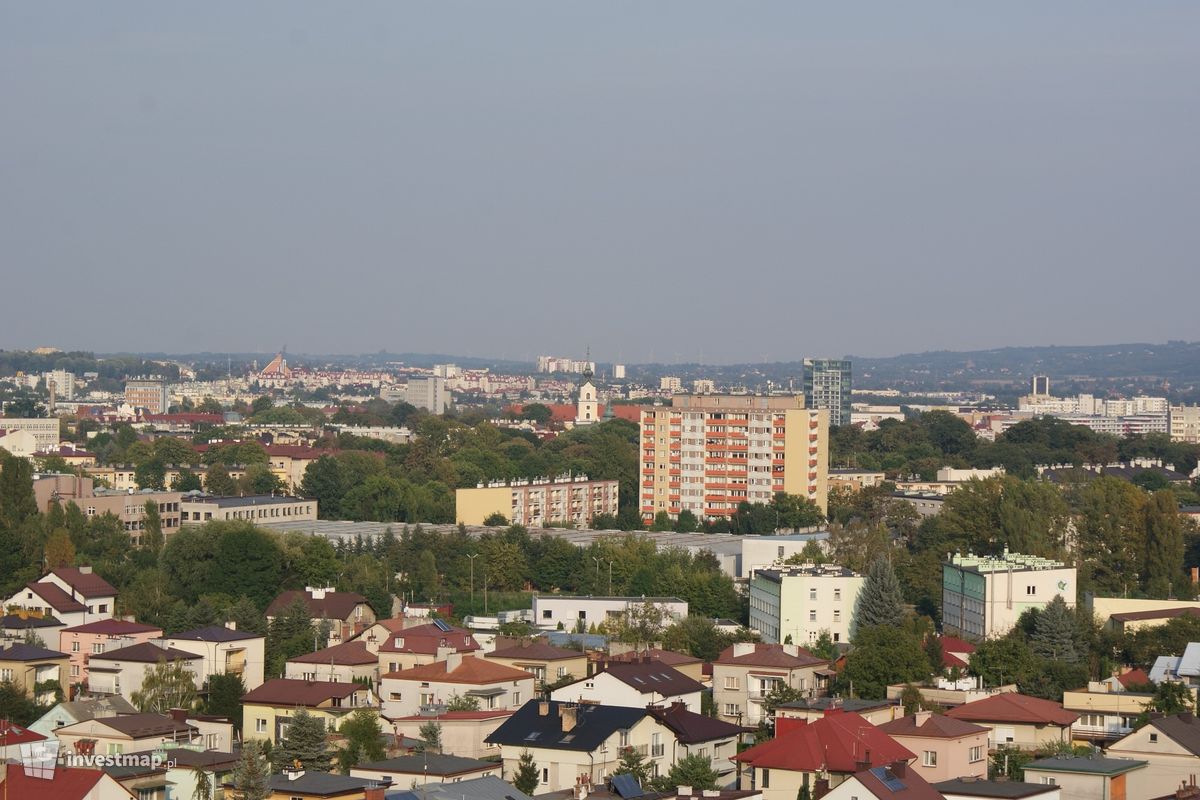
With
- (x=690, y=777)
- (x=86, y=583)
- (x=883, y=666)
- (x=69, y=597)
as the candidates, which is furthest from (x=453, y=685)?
(x=86, y=583)

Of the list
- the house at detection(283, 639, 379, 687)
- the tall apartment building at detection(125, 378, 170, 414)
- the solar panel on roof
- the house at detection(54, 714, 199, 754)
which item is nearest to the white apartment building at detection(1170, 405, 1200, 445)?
the tall apartment building at detection(125, 378, 170, 414)

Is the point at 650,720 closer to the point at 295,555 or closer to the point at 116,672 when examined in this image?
the point at 116,672

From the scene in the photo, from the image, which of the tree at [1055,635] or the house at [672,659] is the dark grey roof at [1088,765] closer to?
the house at [672,659]

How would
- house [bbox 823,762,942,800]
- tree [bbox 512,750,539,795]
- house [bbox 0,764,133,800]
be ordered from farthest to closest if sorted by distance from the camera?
1. tree [bbox 512,750,539,795]
2. house [bbox 823,762,942,800]
3. house [bbox 0,764,133,800]

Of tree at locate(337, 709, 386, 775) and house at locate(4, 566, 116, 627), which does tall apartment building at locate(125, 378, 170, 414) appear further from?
tree at locate(337, 709, 386, 775)

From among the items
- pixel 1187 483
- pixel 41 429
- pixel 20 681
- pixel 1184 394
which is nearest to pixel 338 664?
pixel 20 681

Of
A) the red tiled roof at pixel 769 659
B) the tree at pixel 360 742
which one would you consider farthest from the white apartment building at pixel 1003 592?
the tree at pixel 360 742
